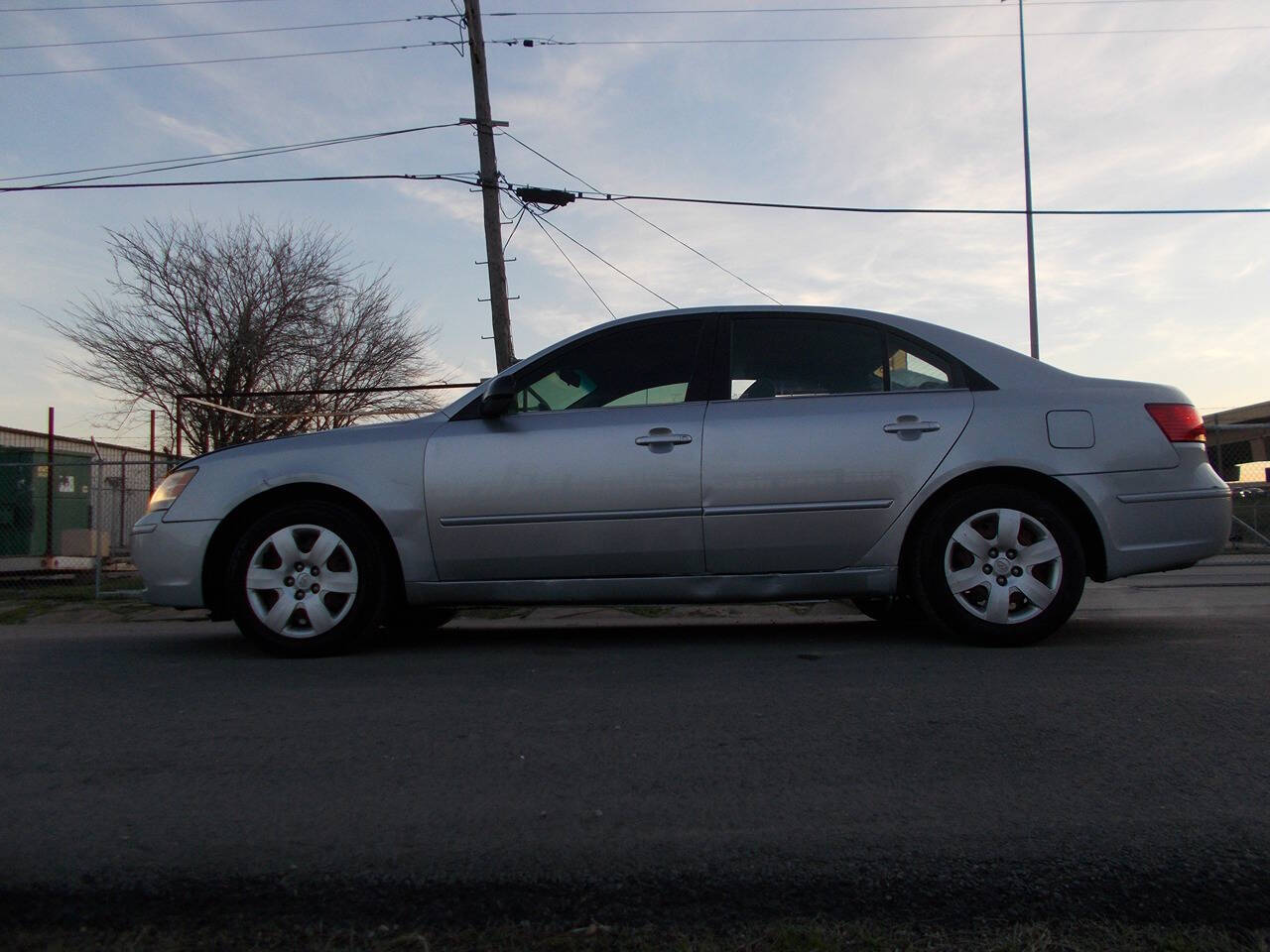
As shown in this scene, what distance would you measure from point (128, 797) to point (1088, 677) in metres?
3.05

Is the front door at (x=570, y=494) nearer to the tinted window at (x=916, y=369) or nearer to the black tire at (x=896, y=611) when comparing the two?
the tinted window at (x=916, y=369)

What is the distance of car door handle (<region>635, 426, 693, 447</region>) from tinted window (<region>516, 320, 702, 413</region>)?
24 centimetres

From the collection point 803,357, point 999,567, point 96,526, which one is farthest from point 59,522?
point 999,567

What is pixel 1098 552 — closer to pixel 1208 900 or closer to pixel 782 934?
pixel 1208 900

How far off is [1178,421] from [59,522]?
1531cm

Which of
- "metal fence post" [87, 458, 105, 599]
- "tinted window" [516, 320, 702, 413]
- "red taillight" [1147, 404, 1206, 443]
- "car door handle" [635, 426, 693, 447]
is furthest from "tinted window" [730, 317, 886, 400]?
"metal fence post" [87, 458, 105, 599]

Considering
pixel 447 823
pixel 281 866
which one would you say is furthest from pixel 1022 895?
pixel 281 866

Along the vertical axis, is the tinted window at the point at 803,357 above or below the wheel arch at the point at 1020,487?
above

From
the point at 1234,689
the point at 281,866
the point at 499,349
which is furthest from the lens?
the point at 499,349

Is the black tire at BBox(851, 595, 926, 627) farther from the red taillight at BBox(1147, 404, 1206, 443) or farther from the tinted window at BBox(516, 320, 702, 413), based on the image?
the tinted window at BBox(516, 320, 702, 413)

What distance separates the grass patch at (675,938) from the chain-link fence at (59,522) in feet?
38.6

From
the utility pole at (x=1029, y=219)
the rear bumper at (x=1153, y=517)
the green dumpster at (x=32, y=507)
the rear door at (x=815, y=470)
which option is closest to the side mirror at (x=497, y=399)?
the rear door at (x=815, y=470)

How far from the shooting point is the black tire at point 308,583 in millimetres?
4523

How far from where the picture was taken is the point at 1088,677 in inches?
141
